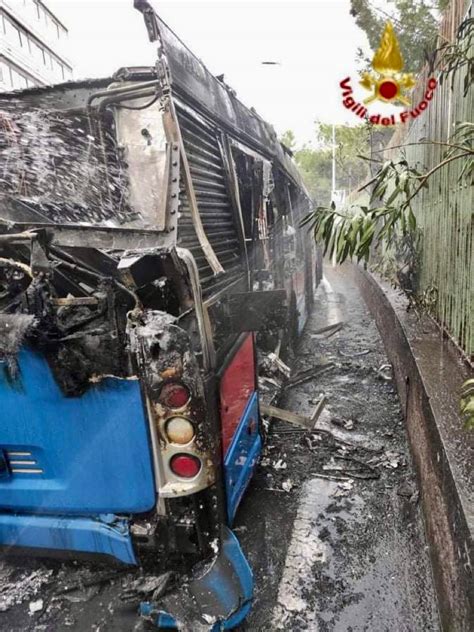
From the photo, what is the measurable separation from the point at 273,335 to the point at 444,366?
7.89 ft

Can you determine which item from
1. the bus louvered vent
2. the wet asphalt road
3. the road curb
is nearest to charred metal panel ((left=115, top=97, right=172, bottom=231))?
the bus louvered vent

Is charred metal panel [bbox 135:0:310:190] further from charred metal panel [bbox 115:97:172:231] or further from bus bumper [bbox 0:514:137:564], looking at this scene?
bus bumper [bbox 0:514:137:564]

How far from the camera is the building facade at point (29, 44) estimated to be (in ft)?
67.8

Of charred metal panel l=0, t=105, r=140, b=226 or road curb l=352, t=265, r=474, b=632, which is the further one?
charred metal panel l=0, t=105, r=140, b=226

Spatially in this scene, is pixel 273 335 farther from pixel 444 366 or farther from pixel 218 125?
pixel 218 125

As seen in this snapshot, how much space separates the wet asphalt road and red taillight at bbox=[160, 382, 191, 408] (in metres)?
1.29

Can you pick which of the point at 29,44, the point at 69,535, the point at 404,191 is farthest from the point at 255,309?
the point at 29,44

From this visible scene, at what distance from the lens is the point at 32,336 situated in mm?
1916

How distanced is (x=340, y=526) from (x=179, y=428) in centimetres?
177

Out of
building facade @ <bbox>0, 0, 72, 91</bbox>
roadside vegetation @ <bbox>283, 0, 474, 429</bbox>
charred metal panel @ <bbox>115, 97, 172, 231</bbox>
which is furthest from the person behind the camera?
building facade @ <bbox>0, 0, 72, 91</bbox>

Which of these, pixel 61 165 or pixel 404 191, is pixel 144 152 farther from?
pixel 404 191

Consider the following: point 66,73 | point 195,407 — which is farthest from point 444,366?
point 66,73

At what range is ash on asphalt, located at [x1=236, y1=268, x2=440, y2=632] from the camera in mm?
2447

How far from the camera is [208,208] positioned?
120 inches
